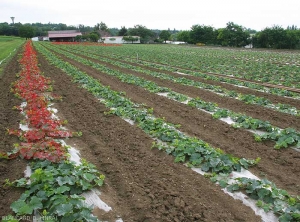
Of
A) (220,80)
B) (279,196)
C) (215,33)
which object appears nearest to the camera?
(279,196)

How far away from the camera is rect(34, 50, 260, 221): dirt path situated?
4.27 metres

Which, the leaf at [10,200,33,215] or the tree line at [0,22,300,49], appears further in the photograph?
the tree line at [0,22,300,49]

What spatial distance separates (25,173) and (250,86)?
11650 mm

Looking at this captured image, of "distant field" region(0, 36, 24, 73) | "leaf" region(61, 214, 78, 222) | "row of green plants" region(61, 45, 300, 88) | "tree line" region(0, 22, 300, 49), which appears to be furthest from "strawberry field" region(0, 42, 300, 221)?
"tree line" region(0, 22, 300, 49)

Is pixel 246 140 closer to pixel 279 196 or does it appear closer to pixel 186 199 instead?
pixel 279 196

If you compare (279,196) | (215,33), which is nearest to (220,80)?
(279,196)

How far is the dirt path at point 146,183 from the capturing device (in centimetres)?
427

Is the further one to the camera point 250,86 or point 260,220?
point 250,86

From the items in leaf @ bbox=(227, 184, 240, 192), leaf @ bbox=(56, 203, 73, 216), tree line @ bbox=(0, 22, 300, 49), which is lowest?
leaf @ bbox=(227, 184, 240, 192)

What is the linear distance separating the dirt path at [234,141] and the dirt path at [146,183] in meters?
1.33

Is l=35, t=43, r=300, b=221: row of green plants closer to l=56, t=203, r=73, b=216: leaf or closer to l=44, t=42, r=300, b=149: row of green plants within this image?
l=44, t=42, r=300, b=149: row of green plants

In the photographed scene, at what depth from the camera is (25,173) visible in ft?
17.0

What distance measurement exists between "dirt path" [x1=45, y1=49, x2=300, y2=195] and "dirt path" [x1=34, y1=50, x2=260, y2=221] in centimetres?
133

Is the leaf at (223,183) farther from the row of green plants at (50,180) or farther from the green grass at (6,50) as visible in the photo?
the green grass at (6,50)
